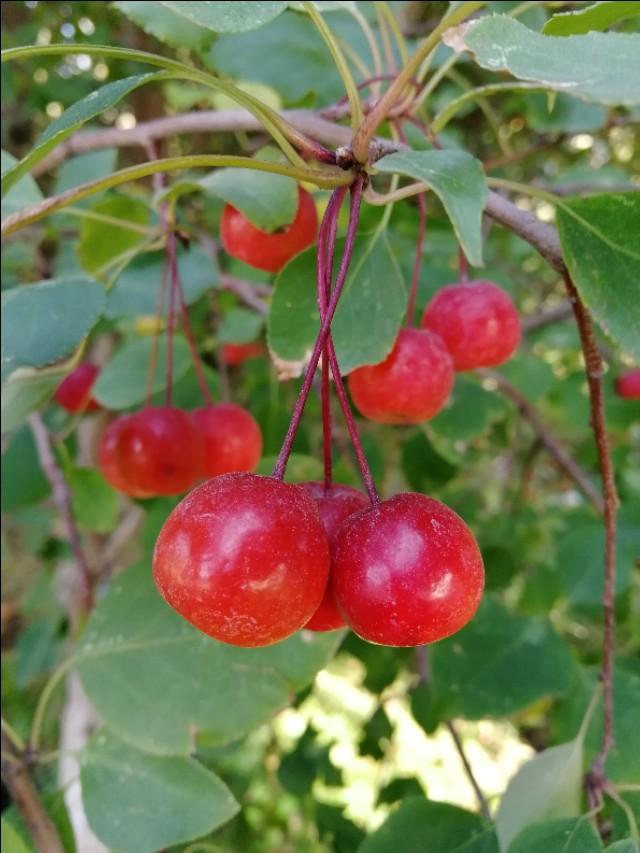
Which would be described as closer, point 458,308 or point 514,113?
point 458,308

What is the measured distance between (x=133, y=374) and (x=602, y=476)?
2.82 feet

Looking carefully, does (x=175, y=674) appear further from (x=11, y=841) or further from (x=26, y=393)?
(x=26, y=393)

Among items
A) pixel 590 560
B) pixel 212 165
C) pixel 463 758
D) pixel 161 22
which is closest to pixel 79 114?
pixel 212 165

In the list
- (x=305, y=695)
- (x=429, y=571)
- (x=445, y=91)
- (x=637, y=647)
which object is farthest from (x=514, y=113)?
(x=429, y=571)

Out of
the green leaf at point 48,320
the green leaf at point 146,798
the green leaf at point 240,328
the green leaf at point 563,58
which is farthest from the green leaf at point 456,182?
the green leaf at point 240,328

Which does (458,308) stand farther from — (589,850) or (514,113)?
(514,113)

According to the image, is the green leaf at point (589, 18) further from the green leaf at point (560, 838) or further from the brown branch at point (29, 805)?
the brown branch at point (29, 805)

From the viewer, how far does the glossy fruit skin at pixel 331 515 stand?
23.8 inches

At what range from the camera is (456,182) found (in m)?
0.48

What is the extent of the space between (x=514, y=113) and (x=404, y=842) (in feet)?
8.05

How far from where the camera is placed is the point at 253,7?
2.40ft

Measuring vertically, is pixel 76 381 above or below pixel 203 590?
below

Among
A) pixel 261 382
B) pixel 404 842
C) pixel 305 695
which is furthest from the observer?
pixel 261 382

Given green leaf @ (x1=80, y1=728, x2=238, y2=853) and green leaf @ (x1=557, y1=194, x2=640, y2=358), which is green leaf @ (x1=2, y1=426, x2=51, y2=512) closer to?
green leaf @ (x1=80, y1=728, x2=238, y2=853)
